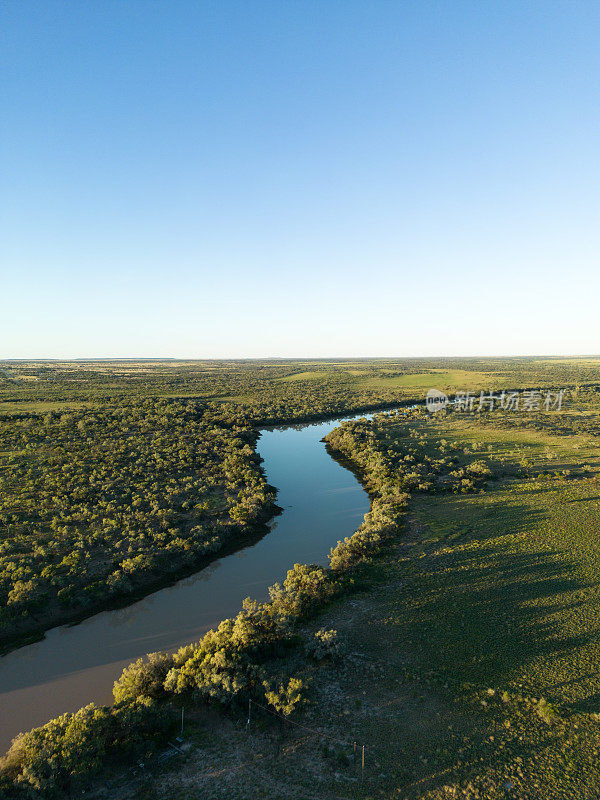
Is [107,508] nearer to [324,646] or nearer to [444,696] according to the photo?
[324,646]

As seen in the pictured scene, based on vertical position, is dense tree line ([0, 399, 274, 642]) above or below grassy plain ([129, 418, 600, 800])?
above

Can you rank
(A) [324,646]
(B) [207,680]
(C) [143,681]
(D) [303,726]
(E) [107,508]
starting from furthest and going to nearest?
(E) [107,508], (A) [324,646], (C) [143,681], (B) [207,680], (D) [303,726]

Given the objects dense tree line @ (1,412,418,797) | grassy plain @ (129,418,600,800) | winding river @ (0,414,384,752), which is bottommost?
winding river @ (0,414,384,752)

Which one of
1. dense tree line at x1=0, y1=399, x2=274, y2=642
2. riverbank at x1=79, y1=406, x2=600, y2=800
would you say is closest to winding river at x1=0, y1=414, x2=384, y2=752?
dense tree line at x1=0, y1=399, x2=274, y2=642

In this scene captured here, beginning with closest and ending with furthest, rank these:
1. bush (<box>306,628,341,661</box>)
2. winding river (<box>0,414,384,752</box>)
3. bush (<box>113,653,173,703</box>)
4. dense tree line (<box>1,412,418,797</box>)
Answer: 1. dense tree line (<box>1,412,418,797</box>)
2. bush (<box>113,653,173,703</box>)
3. winding river (<box>0,414,384,752</box>)
4. bush (<box>306,628,341,661</box>)

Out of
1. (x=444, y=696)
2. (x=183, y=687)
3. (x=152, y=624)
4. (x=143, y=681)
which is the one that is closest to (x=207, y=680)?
(x=183, y=687)

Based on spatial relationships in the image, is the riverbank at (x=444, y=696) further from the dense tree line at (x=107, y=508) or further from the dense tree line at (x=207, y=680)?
the dense tree line at (x=107, y=508)

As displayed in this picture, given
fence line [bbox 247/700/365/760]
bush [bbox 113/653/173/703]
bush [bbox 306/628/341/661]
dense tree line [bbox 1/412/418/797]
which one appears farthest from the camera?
bush [bbox 306/628/341/661]

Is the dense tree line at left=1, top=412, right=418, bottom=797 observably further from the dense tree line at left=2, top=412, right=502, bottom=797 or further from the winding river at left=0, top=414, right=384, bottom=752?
the winding river at left=0, top=414, right=384, bottom=752

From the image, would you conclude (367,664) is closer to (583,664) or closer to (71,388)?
(583,664)

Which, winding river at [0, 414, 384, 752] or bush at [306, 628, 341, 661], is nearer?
winding river at [0, 414, 384, 752]
